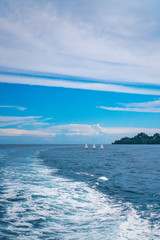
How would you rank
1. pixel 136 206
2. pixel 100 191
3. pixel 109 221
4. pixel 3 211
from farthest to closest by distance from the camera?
pixel 100 191 → pixel 136 206 → pixel 3 211 → pixel 109 221

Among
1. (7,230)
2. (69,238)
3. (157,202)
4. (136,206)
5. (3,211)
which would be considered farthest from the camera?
(157,202)

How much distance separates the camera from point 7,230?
9.54 metres

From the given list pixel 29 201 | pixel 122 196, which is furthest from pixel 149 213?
pixel 29 201

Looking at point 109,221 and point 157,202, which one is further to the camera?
point 157,202

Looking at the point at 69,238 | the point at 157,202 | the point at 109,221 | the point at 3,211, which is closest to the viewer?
the point at 69,238

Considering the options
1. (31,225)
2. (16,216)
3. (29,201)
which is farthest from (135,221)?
(29,201)

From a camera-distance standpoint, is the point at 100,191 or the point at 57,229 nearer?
the point at 57,229

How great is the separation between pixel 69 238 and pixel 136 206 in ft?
22.2

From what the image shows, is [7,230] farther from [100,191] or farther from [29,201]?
[100,191]

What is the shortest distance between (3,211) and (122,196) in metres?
9.01

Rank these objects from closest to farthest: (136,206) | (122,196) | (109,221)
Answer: (109,221)
(136,206)
(122,196)

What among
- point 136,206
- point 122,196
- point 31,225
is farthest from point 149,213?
point 31,225

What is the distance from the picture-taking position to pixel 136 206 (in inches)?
556

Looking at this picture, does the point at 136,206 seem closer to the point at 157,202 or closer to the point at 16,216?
the point at 157,202
